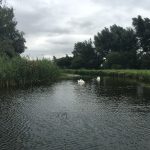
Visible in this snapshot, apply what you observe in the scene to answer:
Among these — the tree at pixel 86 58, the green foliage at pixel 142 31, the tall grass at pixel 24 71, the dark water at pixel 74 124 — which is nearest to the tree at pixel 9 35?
the tall grass at pixel 24 71

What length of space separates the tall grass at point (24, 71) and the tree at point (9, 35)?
1938 centimetres

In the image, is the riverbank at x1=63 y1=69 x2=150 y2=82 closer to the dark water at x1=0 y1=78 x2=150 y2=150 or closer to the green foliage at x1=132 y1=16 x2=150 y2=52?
the green foliage at x1=132 y1=16 x2=150 y2=52

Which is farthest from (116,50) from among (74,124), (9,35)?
(74,124)

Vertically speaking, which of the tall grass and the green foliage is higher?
the green foliage

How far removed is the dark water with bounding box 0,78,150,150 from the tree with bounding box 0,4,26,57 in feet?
152

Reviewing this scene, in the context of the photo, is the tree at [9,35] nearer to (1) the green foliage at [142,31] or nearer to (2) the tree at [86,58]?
(2) the tree at [86,58]

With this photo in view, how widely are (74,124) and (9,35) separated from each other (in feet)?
229

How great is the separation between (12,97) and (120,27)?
299 ft

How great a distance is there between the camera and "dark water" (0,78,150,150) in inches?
673

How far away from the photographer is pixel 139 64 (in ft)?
328

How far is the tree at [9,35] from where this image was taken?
77.4m

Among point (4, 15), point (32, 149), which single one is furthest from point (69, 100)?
point (4, 15)

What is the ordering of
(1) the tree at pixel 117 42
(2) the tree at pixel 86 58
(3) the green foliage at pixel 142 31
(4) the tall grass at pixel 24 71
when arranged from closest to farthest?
(4) the tall grass at pixel 24 71 < (3) the green foliage at pixel 142 31 < (1) the tree at pixel 117 42 < (2) the tree at pixel 86 58

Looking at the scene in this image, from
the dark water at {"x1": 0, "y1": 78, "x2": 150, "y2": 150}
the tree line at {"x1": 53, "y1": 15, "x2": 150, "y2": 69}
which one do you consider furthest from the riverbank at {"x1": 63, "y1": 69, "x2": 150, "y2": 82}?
the dark water at {"x1": 0, "y1": 78, "x2": 150, "y2": 150}
